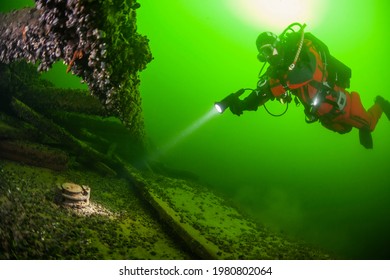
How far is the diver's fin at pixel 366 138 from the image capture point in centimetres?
504

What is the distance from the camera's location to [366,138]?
5.09 meters

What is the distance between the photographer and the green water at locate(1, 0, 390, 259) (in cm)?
1502

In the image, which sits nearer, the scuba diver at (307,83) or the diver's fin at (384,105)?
the scuba diver at (307,83)

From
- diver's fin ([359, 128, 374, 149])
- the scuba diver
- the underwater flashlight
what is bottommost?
the underwater flashlight

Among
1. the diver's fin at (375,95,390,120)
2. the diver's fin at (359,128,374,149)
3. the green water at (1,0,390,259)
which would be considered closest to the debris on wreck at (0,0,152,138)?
the diver's fin at (359,128,374,149)

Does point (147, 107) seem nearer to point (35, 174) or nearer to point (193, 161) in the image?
point (193, 161)

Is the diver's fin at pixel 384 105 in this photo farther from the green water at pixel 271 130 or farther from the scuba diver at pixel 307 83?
the green water at pixel 271 130

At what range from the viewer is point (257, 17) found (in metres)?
42.2

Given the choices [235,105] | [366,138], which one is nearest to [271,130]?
[366,138]

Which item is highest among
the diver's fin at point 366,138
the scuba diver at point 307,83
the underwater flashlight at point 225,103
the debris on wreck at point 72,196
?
the scuba diver at point 307,83

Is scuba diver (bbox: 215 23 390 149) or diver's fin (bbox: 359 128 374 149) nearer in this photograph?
scuba diver (bbox: 215 23 390 149)

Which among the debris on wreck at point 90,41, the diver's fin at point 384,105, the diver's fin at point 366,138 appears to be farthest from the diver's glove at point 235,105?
the diver's fin at point 384,105

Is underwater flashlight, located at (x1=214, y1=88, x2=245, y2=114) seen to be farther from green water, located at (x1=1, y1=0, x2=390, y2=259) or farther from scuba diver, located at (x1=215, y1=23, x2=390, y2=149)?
green water, located at (x1=1, y1=0, x2=390, y2=259)

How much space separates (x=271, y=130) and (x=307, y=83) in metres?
34.8
